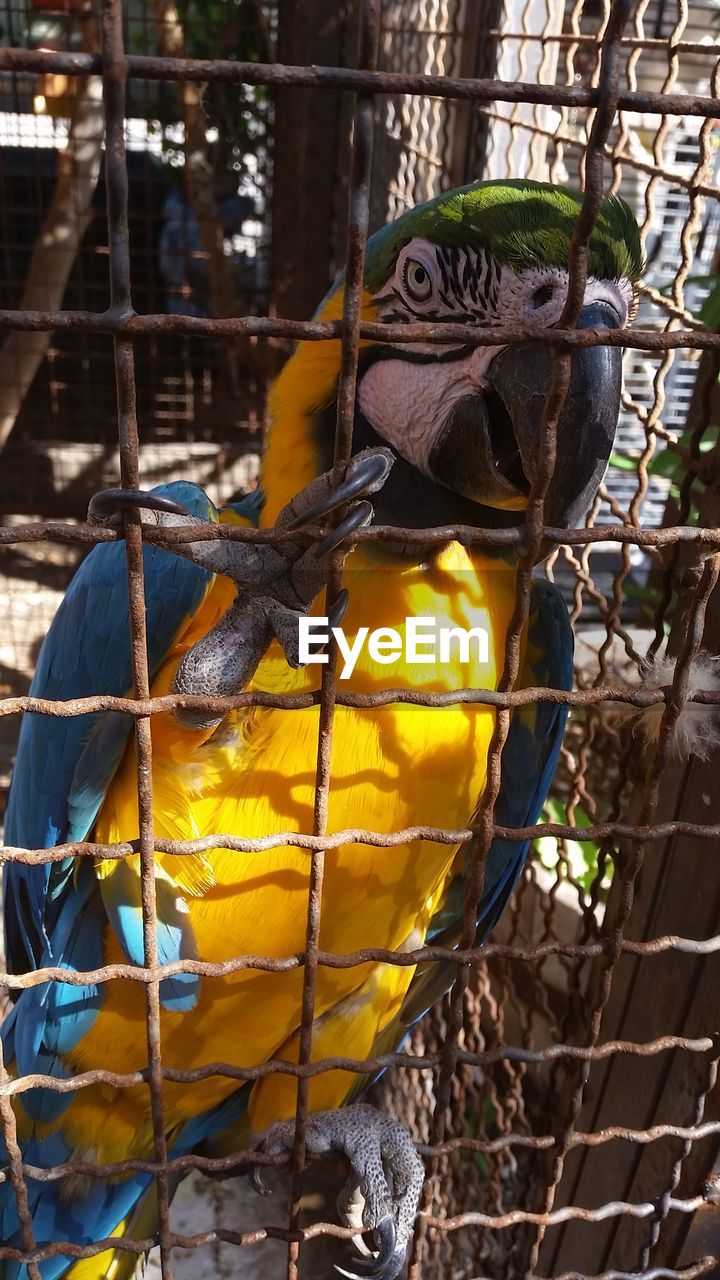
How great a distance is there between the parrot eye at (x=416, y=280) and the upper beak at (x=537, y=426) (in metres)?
0.14

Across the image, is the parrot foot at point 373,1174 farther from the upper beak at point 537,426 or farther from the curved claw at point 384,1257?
the upper beak at point 537,426

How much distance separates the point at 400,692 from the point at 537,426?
0.26 m

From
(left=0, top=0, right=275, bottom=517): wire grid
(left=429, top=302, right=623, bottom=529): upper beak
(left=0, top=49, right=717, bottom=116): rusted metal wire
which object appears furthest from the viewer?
(left=0, top=0, right=275, bottom=517): wire grid

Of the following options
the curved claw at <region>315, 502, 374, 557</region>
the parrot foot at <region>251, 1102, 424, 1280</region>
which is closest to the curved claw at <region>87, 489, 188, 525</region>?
the curved claw at <region>315, 502, 374, 557</region>

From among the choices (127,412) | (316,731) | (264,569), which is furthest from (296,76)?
(316,731)

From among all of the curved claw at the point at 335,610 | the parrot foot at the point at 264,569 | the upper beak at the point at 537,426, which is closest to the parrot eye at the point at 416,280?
the upper beak at the point at 537,426

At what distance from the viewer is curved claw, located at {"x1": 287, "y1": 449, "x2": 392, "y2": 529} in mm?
590

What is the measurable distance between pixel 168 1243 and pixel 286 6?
9.01 ft

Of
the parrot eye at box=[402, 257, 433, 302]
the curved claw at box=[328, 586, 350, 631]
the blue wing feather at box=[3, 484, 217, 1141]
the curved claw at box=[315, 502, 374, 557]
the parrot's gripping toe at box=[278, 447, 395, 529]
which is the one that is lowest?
the blue wing feather at box=[3, 484, 217, 1141]

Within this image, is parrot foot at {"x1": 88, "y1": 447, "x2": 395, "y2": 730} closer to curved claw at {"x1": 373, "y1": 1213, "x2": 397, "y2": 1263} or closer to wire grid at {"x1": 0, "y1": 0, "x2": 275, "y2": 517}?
curved claw at {"x1": 373, "y1": 1213, "x2": 397, "y2": 1263}

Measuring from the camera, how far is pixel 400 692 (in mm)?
689

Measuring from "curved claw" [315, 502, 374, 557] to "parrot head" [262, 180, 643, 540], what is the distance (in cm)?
20

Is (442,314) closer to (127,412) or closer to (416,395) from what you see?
(416,395)

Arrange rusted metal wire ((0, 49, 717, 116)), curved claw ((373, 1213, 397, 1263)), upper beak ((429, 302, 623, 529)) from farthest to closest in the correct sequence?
curved claw ((373, 1213, 397, 1263)) < upper beak ((429, 302, 623, 529)) < rusted metal wire ((0, 49, 717, 116))
